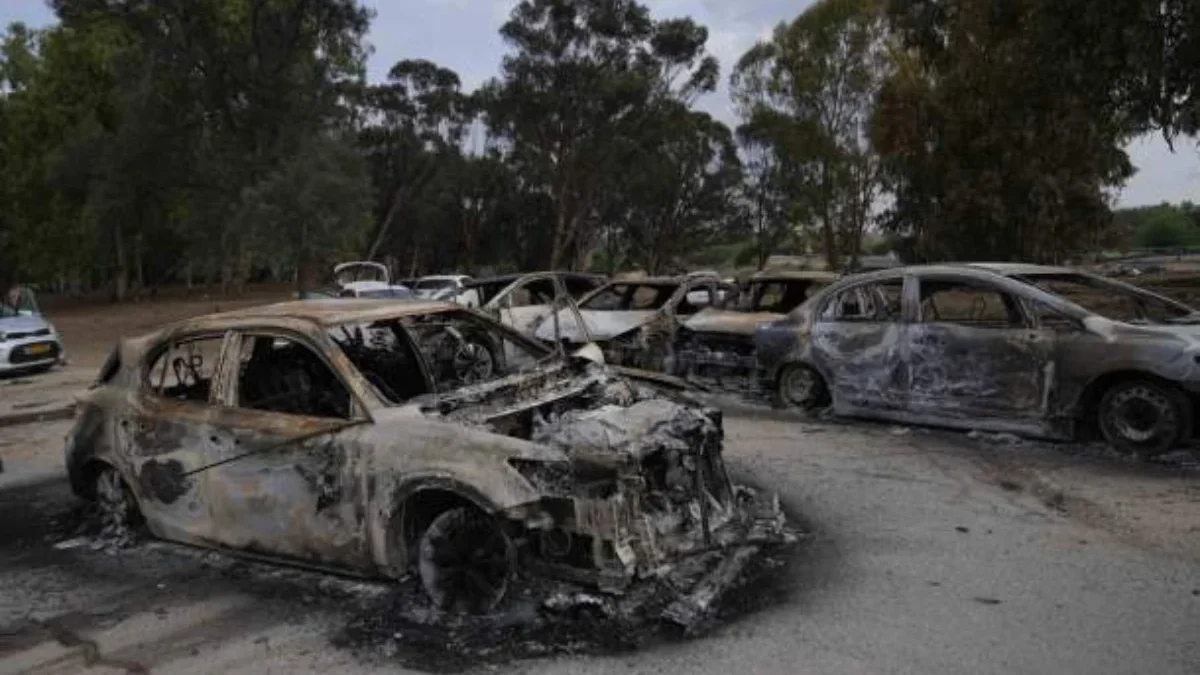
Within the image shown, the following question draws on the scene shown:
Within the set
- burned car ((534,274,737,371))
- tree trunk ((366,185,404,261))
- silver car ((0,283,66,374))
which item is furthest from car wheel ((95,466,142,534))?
tree trunk ((366,185,404,261))

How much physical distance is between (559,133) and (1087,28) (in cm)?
3393

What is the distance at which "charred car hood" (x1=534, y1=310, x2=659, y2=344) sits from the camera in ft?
44.4

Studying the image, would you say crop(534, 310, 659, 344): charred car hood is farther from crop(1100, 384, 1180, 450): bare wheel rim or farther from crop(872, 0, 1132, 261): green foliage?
crop(872, 0, 1132, 261): green foliage

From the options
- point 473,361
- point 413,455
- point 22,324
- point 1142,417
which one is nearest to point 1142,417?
point 1142,417

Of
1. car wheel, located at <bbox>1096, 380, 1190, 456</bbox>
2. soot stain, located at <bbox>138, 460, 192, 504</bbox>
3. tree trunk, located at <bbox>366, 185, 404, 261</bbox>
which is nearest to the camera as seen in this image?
soot stain, located at <bbox>138, 460, 192, 504</bbox>

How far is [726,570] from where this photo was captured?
17.6 ft

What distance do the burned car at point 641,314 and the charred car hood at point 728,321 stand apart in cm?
25

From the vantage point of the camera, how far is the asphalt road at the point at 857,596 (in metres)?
4.52

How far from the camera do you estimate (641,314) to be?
1363cm

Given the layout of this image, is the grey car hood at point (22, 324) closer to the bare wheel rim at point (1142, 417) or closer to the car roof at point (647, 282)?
the car roof at point (647, 282)

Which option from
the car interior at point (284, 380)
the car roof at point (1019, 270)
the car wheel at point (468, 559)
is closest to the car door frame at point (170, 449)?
the car interior at point (284, 380)

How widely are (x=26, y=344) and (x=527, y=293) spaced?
1011cm

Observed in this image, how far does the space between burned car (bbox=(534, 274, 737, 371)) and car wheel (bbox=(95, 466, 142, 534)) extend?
6872mm

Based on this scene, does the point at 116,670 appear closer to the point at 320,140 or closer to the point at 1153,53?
the point at 1153,53
